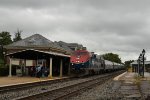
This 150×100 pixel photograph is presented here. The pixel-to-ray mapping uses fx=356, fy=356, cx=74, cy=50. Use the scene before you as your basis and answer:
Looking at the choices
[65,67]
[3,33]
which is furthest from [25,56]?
[3,33]

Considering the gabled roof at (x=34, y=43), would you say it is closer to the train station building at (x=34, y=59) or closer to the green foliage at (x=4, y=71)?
the train station building at (x=34, y=59)

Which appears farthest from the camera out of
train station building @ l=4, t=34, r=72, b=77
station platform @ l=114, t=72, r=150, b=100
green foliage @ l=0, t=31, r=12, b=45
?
green foliage @ l=0, t=31, r=12, b=45

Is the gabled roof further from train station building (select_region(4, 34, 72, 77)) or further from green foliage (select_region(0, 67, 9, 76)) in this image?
green foliage (select_region(0, 67, 9, 76))

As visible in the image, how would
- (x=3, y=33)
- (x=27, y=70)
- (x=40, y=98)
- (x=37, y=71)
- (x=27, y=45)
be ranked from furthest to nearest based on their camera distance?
(x=3, y=33) → (x=27, y=45) → (x=27, y=70) → (x=37, y=71) → (x=40, y=98)

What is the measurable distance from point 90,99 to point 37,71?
24623 mm

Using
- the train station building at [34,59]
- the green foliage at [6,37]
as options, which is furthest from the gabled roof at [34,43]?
the green foliage at [6,37]

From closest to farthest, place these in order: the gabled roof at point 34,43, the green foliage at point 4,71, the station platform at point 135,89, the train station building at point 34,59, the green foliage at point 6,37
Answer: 1. the station platform at point 135,89
2. the green foliage at point 4,71
3. the train station building at point 34,59
4. the gabled roof at point 34,43
5. the green foliage at point 6,37

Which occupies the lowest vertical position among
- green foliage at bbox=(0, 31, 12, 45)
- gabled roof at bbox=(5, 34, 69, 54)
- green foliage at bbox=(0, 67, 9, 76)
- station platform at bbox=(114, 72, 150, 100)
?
station platform at bbox=(114, 72, 150, 100)

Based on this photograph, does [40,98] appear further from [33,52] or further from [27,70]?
[27,70]

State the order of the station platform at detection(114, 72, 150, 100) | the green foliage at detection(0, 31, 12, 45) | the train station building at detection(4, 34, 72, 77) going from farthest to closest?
1. the green foliage at detection(0, 31, 12, 45)
2. the train station building at detection(4, 34, 72, 77)
3. the station platform at detection(114, 72, 150, 100)

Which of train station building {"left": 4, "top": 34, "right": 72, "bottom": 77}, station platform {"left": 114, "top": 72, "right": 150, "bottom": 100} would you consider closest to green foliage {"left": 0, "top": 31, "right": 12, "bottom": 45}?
train station building {"left": 4, "top": 34, "right": 72, "bottom": 77}

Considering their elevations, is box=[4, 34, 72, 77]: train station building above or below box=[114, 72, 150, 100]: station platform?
above

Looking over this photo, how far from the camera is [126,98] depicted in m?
17.5

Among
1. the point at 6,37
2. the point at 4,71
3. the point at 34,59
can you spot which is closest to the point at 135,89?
the point at 4,71
